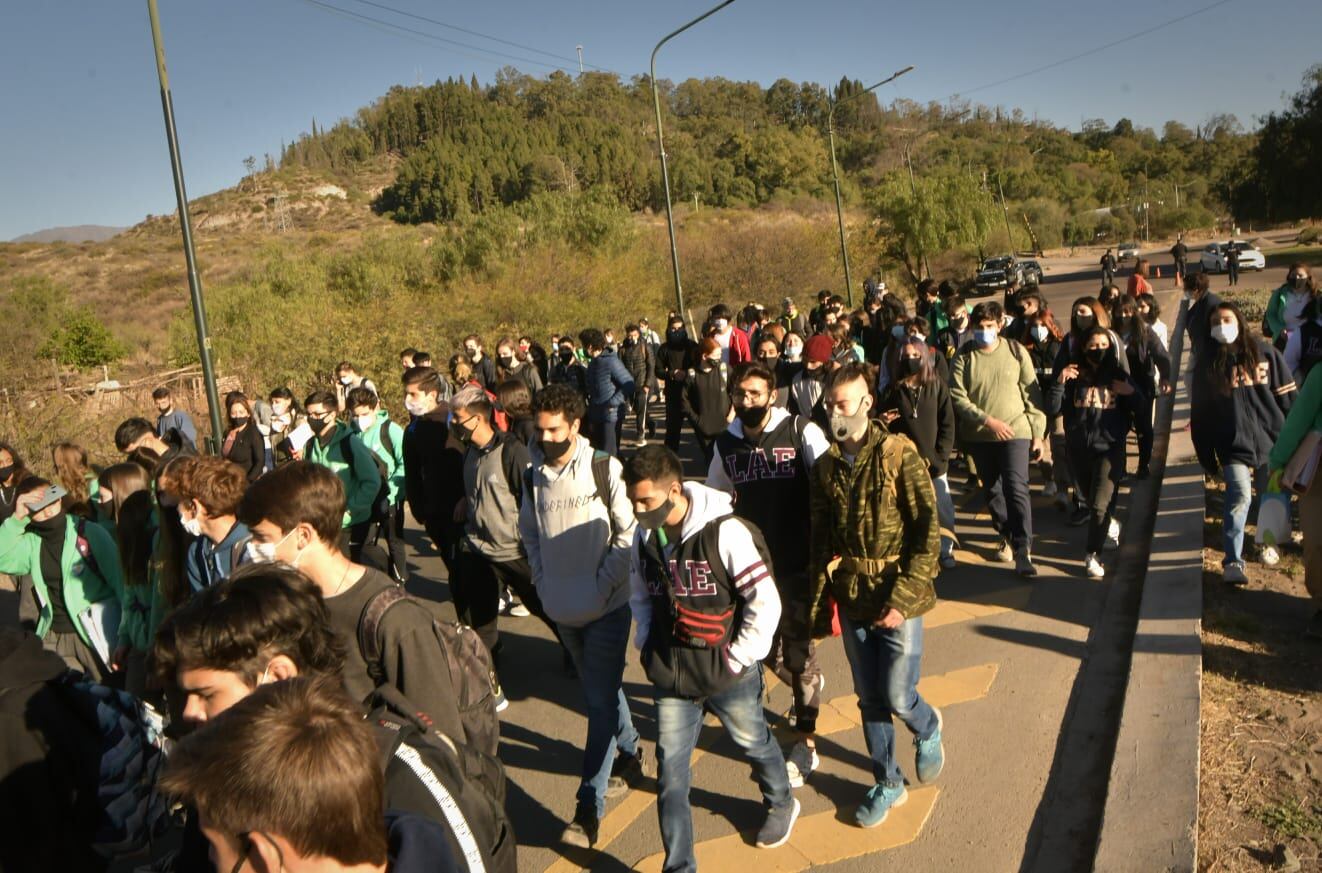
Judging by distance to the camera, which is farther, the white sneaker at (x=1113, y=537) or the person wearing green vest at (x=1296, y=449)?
the white sneaker at (x=1113, y=537)

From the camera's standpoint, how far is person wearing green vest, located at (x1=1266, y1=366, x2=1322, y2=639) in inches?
195

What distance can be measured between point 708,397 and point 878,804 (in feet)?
16.4

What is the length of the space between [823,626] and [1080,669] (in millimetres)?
2072

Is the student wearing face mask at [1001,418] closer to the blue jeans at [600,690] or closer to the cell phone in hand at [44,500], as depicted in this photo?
the blue jeans at [600,690]

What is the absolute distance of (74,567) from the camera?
194 inches

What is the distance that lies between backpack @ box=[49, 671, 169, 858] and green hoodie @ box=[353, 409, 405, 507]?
14.0ft

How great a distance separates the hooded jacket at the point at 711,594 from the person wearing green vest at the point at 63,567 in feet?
10.2

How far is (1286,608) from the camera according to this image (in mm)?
5828

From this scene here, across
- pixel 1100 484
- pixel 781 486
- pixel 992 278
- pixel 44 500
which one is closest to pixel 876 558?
pixel 781 486

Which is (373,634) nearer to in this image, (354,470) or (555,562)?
(555,562)

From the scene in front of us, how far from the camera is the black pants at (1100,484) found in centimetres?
673

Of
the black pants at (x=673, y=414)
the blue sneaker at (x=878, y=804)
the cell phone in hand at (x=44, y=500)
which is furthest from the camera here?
the black pants at (x=673, y=414)

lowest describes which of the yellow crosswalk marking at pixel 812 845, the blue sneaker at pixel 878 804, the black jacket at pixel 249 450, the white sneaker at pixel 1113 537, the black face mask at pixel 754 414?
the yellow crosswalk marking at pixel 812 845

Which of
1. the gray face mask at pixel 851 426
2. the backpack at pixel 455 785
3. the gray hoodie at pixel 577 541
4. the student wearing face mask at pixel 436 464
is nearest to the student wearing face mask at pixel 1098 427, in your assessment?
the gray face mask at pixel 851 426
